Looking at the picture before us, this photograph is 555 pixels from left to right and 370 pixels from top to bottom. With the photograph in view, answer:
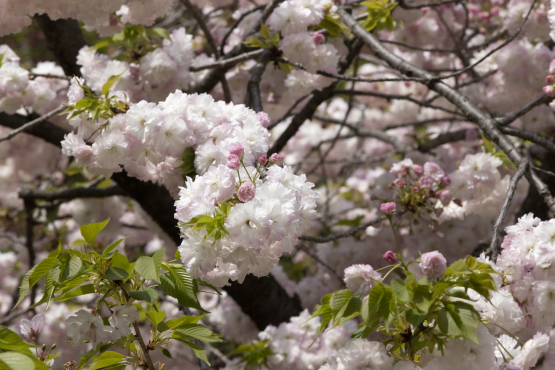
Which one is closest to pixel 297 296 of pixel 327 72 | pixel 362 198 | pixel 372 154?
pixel 327 72

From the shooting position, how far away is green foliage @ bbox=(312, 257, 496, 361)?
978mm

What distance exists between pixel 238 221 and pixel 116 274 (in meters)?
0.29

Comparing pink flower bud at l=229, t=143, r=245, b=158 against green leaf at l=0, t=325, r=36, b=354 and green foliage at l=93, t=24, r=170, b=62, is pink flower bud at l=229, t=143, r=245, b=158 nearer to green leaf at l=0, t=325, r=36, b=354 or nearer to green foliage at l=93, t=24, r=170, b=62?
green leaf at l=0, t=325, r=36, b=354

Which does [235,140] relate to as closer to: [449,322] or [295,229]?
[295,229]

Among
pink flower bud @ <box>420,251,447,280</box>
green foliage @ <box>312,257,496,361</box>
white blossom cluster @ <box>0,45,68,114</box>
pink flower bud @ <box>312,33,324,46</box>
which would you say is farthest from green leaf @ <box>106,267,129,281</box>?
white blossom cluster @ <box>0,45,68,114</box>

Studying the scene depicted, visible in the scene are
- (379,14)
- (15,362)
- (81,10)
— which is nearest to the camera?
(15,362)

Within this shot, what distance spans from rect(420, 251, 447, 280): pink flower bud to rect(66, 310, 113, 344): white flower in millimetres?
718

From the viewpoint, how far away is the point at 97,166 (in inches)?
53.7

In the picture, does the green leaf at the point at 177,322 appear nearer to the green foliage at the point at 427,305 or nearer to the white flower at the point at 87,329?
the white flower at the point at 87,329

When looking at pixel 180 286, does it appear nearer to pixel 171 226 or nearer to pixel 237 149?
pixel 237 149

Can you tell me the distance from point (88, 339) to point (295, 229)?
543 mm

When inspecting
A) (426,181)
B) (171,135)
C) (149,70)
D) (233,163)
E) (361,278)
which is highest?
(149,70)

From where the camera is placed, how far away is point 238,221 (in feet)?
3.34

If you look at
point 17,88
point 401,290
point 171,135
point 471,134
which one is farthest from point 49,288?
point 471,134
